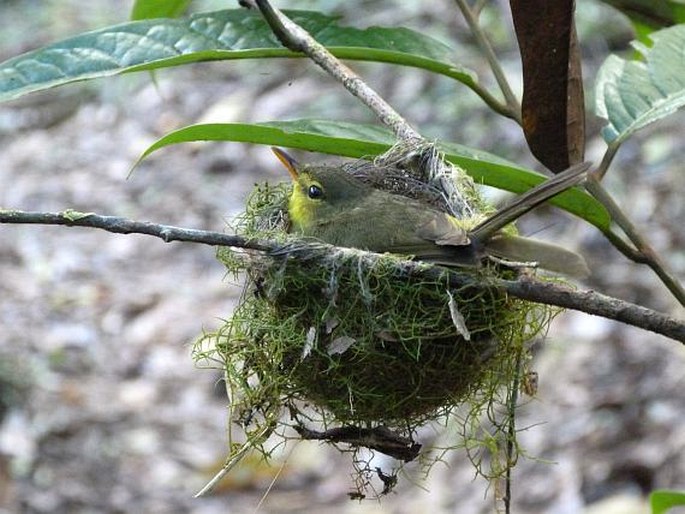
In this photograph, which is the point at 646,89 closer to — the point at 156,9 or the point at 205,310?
the point at 156,9

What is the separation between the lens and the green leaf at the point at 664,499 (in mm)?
2049

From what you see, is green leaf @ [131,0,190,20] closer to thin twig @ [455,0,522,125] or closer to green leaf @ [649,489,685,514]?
thin twig @ [455,0,522,125]

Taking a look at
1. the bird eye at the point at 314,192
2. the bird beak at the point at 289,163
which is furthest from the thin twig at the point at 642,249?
the bird beak at the point at 289,163

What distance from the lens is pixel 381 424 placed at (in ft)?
7.96

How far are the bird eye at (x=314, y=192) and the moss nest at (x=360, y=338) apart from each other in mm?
512

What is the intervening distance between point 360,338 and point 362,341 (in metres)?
0.02

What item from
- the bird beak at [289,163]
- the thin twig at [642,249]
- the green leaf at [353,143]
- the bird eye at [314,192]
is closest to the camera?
A: the thin twig at [642,249]

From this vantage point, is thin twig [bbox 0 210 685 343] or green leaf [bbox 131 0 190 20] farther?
green leaf [bbox 131 0 190 20]

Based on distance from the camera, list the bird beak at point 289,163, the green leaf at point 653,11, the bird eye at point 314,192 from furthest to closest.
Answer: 1. the bird beak at point 289,163
2. the bird eye at point 314,192
3. the green leaf at point 653,11

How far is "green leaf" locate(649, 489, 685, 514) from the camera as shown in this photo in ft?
6.72

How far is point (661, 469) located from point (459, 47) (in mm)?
4527

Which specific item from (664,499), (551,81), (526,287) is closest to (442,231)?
(551,81)

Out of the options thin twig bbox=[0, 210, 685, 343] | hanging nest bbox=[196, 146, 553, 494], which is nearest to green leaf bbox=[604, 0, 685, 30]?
hanging nest bbox=[196, 146, 553, 494]

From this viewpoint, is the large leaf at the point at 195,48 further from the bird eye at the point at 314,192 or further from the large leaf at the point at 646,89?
the bird eye at the point at 314,192
